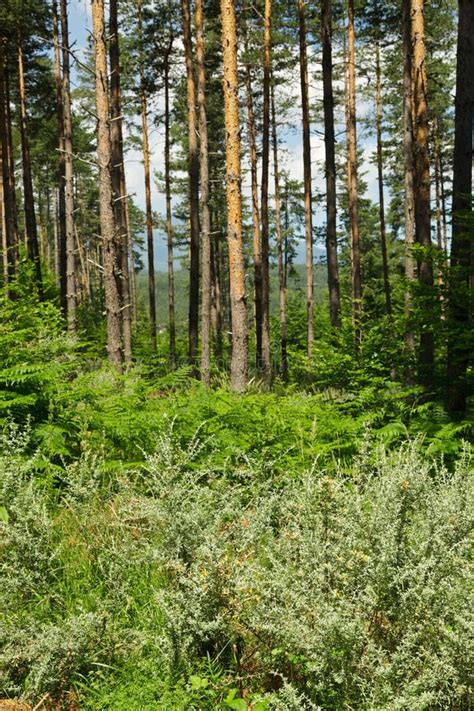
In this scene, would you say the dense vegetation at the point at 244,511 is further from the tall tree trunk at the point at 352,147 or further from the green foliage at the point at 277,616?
the tall tree trunk at the point at 352,147

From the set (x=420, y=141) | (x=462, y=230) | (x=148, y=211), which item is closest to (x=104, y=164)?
(x=420, y=141)

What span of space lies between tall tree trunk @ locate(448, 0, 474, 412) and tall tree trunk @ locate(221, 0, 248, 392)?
12.8ft

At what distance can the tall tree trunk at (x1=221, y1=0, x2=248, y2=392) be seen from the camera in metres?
9.54

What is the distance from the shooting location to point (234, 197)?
31.5 feet

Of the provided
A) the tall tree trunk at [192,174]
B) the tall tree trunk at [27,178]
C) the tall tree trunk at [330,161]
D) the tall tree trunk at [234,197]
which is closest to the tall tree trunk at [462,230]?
the tall tree trunk at [234,197]

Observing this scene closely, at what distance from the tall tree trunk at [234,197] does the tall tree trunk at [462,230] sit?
390 centimetres

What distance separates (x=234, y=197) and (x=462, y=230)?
4.32 meters

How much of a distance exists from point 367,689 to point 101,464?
311cm

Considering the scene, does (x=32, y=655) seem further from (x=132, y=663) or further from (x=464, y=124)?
(x=464, y=124)

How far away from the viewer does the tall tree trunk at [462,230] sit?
597cm

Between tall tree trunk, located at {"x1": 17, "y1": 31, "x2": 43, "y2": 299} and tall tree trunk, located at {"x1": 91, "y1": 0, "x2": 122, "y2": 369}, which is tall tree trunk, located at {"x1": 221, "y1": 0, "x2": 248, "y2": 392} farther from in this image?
tall tree trunk, located at {"x1": 17, "y1": 31, "x2": 43, "y2": 299}

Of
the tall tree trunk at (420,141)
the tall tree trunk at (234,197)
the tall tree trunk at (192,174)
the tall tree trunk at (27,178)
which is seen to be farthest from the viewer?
the tall tree trunk at (27,178)

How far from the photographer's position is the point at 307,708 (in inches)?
91.4

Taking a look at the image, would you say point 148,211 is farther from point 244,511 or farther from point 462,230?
point 244,511
